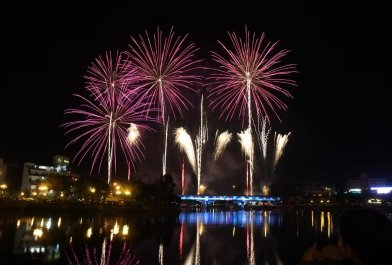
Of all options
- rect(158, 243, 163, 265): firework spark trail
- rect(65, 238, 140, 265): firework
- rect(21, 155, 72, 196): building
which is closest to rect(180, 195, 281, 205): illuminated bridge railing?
rect(21, 155, 72, 196): building

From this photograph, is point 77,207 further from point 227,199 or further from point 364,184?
point 364,184

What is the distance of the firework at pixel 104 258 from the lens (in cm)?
1834

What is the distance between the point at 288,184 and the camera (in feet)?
436

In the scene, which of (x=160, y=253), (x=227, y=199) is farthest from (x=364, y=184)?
(x=160, y=253)

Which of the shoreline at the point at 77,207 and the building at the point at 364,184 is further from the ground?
the building at the point at 364,184

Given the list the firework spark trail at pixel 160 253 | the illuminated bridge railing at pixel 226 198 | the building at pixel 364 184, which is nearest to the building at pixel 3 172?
the illuminated bridge railing at pixel 226 198

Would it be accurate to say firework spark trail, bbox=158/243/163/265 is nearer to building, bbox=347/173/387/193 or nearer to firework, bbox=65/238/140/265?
firework, bbox=65/238/140/265

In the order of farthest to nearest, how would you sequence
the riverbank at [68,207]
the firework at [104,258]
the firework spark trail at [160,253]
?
1. the riverbank at [68,207]
2. the firework spark trail at [160,253]
3. the firework at [104,258]

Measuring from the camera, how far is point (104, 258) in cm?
1930

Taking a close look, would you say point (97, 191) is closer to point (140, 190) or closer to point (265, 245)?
point (140, 190)

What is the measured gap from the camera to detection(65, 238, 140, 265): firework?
18.3m

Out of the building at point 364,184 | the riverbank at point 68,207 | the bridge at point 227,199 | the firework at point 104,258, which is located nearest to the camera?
the firework at point 104,258

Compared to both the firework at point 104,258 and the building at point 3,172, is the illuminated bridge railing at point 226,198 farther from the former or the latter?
the firework at point 104,258

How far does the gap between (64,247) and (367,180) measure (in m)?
155
